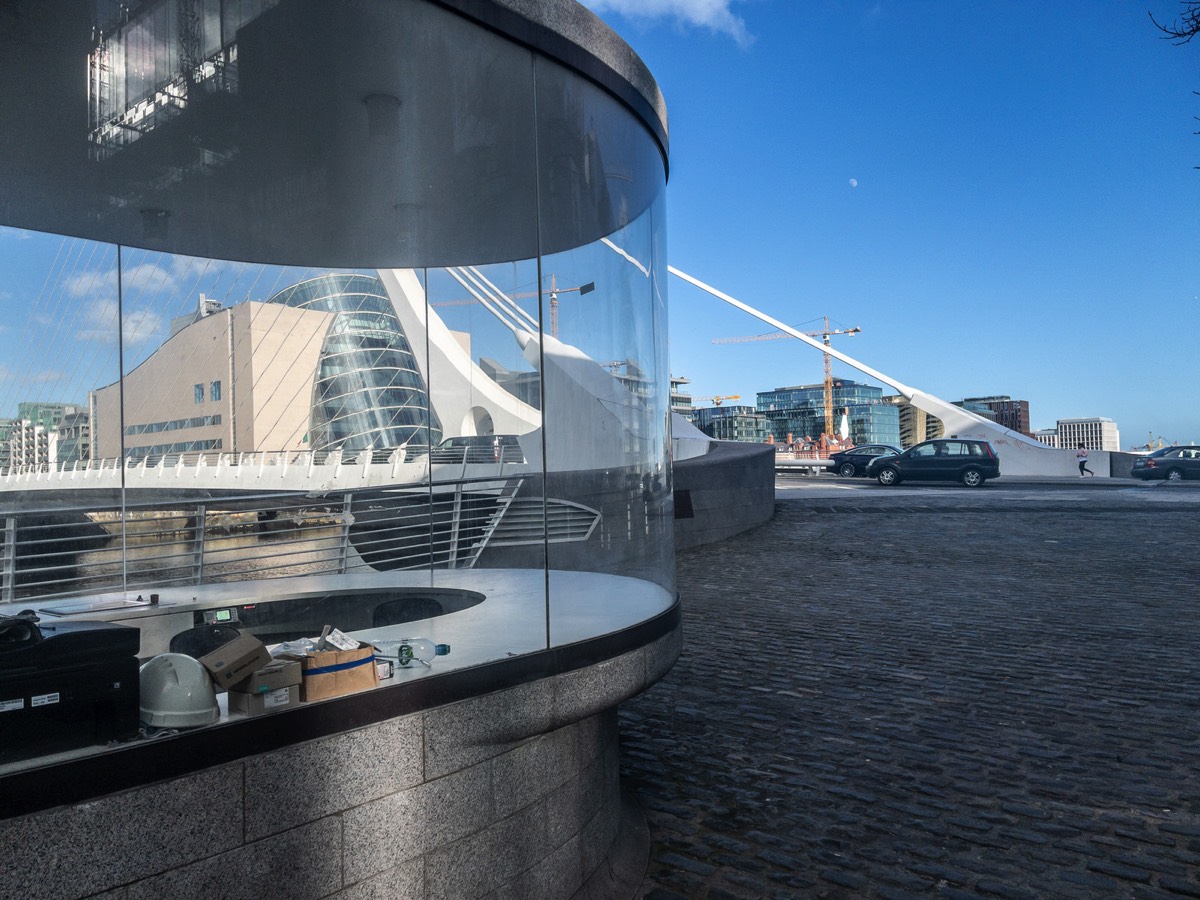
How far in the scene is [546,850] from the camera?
147 inches

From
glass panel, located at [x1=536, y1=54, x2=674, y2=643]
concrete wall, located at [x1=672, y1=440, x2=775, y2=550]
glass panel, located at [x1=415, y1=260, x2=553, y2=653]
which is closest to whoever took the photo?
glass panel, located at [x1=536, y1=54, x2=674, y2=643]

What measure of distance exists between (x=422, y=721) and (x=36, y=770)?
1187mm

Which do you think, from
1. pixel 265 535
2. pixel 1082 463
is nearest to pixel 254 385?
pixel 265 535

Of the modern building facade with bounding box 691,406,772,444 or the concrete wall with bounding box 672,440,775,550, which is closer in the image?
the concrete wall with bounding box 672,440,775,550

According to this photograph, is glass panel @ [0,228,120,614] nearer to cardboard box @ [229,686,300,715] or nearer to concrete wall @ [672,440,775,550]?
cardboard box @ [229,686,300,715]

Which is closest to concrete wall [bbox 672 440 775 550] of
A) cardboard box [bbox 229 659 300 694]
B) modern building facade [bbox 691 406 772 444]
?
cardboard box [bbox 229 659 300 694]

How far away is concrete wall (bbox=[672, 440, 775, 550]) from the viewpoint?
16859 mm

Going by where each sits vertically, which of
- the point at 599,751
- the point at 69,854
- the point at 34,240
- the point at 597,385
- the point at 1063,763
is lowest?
the point at 1063,763

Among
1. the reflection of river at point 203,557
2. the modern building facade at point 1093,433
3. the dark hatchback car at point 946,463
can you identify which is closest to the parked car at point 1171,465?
the dark hatchback car at point 946,463

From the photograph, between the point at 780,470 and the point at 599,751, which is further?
the point at 780,470

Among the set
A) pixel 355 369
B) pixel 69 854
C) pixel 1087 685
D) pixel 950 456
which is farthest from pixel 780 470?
pixel 69 854

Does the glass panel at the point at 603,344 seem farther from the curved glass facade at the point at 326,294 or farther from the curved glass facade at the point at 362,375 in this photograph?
the curved glass facade at the point at 362,375

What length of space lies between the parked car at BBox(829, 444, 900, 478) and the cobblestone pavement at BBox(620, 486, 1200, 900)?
2370cm

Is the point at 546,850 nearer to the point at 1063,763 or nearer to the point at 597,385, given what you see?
the point at 597,385
